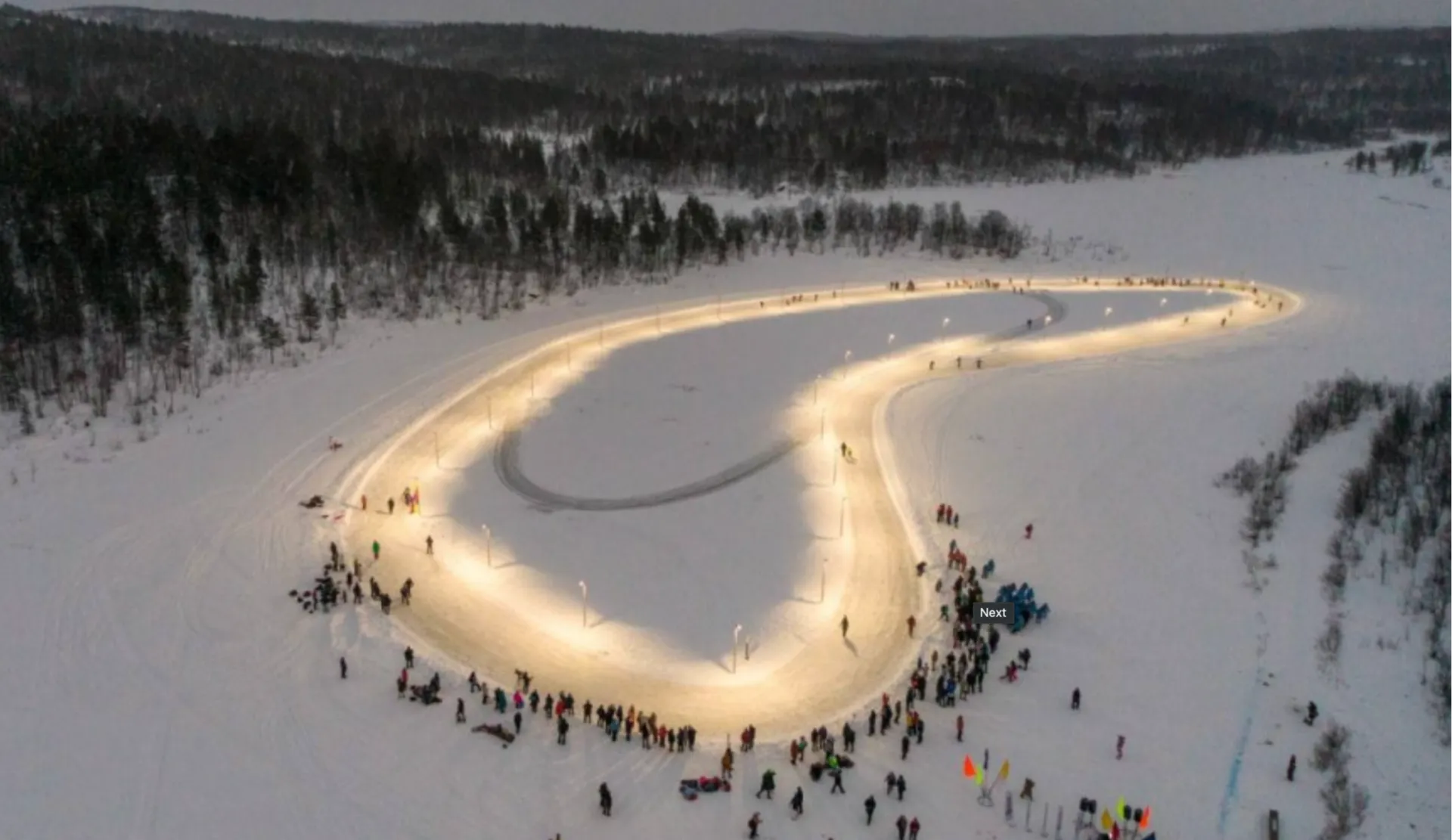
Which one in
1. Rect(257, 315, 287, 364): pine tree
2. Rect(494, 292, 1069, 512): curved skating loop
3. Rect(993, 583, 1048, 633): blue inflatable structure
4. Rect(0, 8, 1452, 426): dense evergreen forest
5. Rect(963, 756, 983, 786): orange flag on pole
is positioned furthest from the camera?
Rect(257, 315, 287, 364): pine tree

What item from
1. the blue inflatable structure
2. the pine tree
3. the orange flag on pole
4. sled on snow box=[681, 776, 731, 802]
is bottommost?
sled on snow box=[681, 776, 731, 802]

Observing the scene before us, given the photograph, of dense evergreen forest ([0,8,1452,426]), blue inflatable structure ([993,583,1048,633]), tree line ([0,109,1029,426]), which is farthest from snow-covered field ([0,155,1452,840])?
dense evergreen forest ([0,8,1452,426])

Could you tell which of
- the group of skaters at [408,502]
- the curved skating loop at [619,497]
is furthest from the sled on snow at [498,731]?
the group of skaters at [408,502]

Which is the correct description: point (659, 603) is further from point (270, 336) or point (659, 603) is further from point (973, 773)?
point (270, 336)

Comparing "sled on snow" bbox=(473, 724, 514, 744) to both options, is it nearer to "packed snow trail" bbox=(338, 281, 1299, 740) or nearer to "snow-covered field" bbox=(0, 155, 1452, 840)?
"snow-covered field" bbox=(0, 155, 1452, 840)

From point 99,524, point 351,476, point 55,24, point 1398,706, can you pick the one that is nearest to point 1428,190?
point 1398,706

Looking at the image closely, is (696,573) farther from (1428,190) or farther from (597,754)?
(1428,190)

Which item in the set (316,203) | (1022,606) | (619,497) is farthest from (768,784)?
(316,203)
